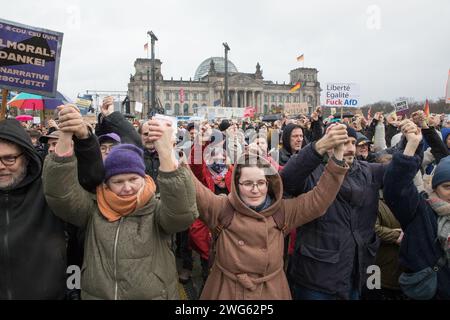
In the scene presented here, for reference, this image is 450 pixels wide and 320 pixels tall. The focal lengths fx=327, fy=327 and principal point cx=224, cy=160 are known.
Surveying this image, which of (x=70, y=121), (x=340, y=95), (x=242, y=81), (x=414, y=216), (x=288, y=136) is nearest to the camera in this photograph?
(x=70, y=121)

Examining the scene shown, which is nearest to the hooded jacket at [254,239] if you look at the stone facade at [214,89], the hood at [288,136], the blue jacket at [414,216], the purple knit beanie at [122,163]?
the blue jacket at [414,216]

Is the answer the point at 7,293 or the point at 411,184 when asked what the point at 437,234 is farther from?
the point at 7,293

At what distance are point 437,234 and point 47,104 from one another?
24.5ft

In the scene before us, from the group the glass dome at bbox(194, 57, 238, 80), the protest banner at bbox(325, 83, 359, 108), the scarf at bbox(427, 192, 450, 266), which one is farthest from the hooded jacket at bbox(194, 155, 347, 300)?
the glass dome at bbox(194, 57, 238, 80)

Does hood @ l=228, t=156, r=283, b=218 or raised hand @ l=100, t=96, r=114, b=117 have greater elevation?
raised hand @ l=100, t=96, r=114, b=117

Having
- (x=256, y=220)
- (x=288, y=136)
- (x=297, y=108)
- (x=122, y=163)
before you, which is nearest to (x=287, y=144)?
(x=288, y=136)

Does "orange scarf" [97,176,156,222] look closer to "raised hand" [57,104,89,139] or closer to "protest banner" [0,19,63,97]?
"raised hand" [57,104,89,139]

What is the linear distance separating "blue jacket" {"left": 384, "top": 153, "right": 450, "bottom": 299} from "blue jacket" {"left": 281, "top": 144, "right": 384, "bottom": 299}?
1.03 ft

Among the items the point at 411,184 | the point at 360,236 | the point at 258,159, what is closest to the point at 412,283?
the point at 360,236

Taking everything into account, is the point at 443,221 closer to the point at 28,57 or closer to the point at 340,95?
the point at 28,57

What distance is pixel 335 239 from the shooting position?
245cm

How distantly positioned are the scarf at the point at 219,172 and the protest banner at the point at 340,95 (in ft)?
16.9

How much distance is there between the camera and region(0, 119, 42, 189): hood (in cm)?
190

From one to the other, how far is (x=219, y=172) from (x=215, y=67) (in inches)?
3810
